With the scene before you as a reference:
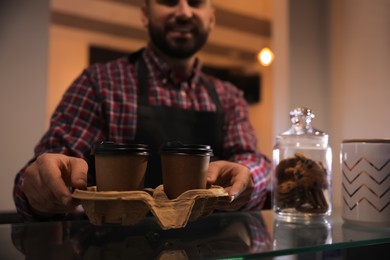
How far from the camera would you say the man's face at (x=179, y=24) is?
1.03m

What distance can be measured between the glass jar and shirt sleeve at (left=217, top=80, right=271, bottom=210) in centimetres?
22

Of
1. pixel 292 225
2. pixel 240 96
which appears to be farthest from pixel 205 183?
pixel 240 96

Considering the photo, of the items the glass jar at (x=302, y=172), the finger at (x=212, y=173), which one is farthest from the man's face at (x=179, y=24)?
the finger at (x=212, y=173)

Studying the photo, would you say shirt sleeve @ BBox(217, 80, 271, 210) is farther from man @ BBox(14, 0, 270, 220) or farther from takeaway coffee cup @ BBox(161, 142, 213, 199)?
takeaway coffee cup @ BBox(161, 142, 213, 199)

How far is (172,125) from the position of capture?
3.48ft

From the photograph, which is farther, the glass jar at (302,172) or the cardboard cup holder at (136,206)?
the glass jar at (302,172)

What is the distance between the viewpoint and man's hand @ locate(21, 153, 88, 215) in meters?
0.48

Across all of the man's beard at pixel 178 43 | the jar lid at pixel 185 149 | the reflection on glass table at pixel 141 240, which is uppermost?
the man's beard at pixel 178 43

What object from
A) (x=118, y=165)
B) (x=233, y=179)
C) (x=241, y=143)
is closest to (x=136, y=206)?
(x=118, y=165)

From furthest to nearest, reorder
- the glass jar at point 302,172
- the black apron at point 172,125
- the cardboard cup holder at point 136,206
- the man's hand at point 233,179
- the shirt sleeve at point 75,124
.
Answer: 1. the black apron at point 172,125
2. the shirt sleeve at point 75,124
3. the glass jar at point 302,172
4. the man's hand at point 233,179
5. the cardboard cup holder at point 136,206

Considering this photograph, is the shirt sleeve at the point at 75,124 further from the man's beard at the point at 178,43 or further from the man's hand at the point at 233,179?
the man's hand at the point at 233,179

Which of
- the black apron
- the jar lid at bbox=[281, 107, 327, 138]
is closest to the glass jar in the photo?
the jar lid at bbox=[281, 107, 327, 138]

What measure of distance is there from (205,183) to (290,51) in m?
1.22

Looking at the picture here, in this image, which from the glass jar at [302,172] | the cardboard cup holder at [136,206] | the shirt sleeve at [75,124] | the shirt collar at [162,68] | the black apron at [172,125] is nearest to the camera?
the cardboard cup holder at [136,206]
